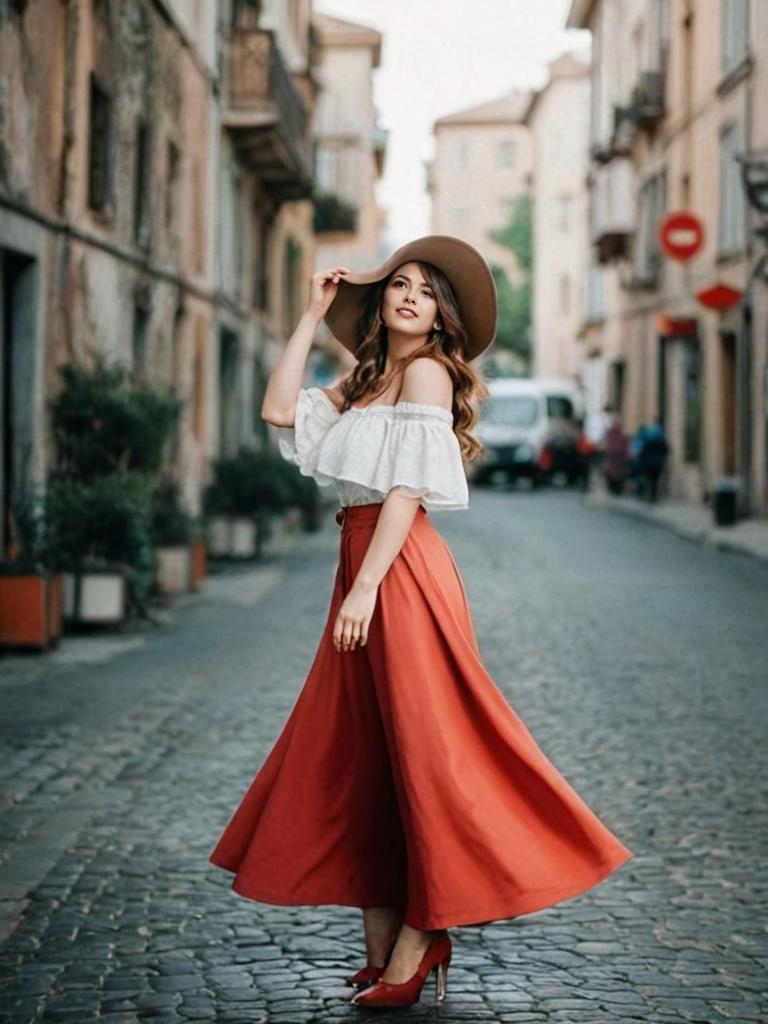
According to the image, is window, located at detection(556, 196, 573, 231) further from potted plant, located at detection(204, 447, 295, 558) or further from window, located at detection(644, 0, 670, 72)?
potted plant, located at detection(204, 447, 295, 558)

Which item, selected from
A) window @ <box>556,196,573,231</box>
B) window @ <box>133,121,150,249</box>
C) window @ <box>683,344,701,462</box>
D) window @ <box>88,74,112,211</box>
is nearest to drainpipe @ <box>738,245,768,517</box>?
window @ <box>683,344,701,462</box>

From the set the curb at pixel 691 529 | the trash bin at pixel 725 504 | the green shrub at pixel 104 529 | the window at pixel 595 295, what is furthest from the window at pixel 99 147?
the window at pixel 595 295

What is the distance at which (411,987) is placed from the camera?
13.8 feet

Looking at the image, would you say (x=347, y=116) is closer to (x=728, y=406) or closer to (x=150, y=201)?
(x=728, y=406)

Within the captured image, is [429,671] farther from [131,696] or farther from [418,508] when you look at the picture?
[131,696]

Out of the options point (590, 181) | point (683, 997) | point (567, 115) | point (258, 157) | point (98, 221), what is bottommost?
point (683, 997)

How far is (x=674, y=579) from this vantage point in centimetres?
1694

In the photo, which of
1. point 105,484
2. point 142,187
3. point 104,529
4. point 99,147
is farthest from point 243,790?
point 142,187

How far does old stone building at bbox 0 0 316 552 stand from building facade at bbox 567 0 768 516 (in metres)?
6.61

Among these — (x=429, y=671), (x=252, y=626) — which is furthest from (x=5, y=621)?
(x=429, y=671)

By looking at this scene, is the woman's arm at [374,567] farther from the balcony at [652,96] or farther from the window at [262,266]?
the balcony at [652,96]

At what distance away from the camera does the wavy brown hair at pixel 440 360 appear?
14.2 feet

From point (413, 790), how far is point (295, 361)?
1080 millimetres

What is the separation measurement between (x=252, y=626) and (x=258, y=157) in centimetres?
1602
